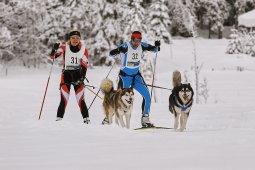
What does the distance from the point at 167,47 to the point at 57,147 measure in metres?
34.8

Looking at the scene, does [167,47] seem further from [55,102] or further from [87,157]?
[87,157]

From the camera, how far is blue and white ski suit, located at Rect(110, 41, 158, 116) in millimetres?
8922

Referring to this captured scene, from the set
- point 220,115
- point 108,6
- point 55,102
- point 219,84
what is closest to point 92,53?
point 108,6

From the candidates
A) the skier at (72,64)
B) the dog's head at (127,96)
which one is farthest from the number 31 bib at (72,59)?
the dog's head at (127,96)

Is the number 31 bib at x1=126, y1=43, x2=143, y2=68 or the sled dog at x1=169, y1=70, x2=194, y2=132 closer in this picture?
the sled dog at x1=169, y1=70, x2=194, y2=132

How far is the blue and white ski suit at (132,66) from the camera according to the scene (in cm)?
892

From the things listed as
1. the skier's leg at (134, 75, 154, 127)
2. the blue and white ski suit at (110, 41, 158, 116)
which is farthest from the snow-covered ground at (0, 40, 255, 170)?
the blue and white ski suit at (110, 41, 158, 116)

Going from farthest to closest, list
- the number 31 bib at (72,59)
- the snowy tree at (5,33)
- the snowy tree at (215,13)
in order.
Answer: the snowy tree at (215,13), the snowy tree at (5,33), the number 31 bib at (72,59)

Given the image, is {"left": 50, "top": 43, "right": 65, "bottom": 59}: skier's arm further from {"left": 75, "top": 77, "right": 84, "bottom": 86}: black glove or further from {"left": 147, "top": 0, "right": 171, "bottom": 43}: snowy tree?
{"left": 147, "top": 0, "right": 171, "bottom": 43}: snowy tree

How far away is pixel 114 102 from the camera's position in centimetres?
871

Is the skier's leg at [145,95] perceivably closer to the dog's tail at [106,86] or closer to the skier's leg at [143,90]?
the skier's leg at [143,90]

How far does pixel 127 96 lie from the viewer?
8.28m

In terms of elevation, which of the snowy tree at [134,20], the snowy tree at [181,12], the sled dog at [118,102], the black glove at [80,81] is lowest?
the sled dog at [118,102]

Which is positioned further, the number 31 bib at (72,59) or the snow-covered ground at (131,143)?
the number 31 bib at (72,59)
